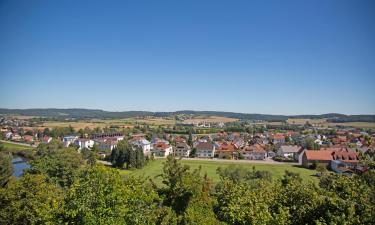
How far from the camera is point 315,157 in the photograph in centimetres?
5256

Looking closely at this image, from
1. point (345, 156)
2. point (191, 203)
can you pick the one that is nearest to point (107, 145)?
point (345, 156)

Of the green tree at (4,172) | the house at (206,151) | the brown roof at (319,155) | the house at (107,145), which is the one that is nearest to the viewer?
the green tree at (4,172)

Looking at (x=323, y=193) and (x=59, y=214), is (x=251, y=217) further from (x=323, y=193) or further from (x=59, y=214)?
(x=59, y=214)

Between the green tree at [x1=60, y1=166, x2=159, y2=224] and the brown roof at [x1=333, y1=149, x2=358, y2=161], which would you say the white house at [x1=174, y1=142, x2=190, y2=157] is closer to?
the brown roof at [x1=333, y1=149, x2=358, y2=161]

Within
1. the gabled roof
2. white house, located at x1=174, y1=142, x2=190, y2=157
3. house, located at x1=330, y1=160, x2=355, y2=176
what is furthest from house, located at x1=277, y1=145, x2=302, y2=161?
white house, located at x1=174, y1=142, x2=190, y2=157

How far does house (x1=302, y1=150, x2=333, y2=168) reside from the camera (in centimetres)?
5200

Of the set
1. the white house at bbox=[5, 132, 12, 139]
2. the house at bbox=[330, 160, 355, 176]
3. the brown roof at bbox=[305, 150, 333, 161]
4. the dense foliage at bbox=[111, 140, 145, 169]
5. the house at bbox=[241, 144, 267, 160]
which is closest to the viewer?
the house at bbox=[330, 160, 355, 176]

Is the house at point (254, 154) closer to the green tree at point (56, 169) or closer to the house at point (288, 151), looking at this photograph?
the house at point (288, 151)

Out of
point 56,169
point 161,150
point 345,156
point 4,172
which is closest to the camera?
point 4,172

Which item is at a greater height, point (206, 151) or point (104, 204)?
point (104, 204)

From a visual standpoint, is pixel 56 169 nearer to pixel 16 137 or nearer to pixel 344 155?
pixel 344 155

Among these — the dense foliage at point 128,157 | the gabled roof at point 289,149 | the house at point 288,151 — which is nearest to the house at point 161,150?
the dense foliage at point 128,157

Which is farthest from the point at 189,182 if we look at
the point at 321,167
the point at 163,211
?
the point at 321,167

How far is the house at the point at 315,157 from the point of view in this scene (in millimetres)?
52000
